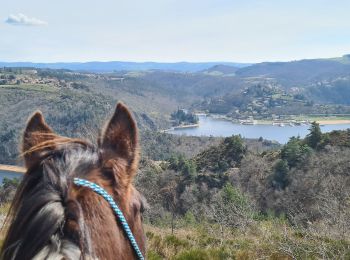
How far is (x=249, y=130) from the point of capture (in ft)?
366

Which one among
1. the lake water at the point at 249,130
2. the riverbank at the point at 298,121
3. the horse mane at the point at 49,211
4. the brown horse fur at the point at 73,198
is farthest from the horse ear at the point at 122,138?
the riverbank at the point at 298,121

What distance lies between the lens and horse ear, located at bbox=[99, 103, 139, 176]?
4.41 ft

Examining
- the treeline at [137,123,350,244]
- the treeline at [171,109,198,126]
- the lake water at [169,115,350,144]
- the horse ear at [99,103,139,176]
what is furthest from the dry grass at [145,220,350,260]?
the treeline at [171,109,198,126]

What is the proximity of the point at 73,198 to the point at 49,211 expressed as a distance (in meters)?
0.09

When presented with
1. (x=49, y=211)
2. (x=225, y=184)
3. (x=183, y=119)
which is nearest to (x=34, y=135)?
(x=49, y=211)

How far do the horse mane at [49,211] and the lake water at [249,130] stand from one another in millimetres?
91761

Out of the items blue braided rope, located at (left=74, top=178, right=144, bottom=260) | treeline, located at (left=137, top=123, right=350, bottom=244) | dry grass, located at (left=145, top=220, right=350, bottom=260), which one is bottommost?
treeline, located at (left=137, top=123, right=350, bottom=244)

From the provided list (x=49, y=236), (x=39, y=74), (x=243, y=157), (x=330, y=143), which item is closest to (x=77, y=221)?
(x=49, y=236)

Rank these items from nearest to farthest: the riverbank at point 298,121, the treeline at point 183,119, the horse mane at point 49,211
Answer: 1. the horse mane at point 49,211
2. the riverbank at point 298,121
3. the treeline at point 183,119

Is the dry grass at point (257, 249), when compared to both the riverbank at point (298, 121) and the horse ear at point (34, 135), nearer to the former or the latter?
the horse ear at point (34, 135)

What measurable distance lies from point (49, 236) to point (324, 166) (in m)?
29.8

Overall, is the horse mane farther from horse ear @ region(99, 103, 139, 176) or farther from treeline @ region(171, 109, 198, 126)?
treeline @ region(171, 109, 198, 126)

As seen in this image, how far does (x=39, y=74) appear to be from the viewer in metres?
142

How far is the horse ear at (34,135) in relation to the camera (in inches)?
53.1
